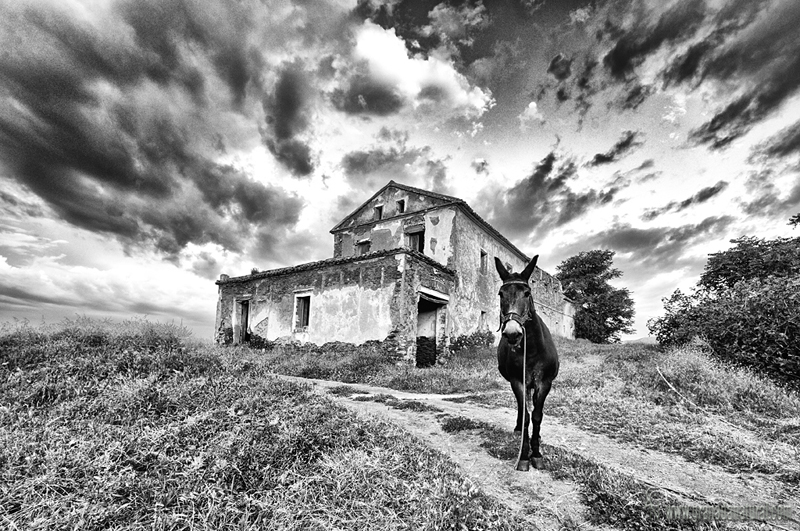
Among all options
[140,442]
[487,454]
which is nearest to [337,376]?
[487,454]

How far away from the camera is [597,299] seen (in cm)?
3391

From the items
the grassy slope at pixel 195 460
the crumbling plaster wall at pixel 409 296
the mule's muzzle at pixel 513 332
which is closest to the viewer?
the grassy slope at pixel 195 460

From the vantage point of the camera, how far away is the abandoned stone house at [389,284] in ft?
42.5

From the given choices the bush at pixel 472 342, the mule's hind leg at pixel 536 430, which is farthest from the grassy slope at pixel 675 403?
the bush at pixel 472 342

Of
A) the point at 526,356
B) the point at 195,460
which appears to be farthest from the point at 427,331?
the point at 195,460

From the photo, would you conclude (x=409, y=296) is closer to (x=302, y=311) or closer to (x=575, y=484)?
(x=302, y=311)

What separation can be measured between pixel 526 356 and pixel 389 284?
911 cm

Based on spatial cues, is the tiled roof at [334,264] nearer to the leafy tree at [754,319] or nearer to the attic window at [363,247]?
the attic window at [363,247]

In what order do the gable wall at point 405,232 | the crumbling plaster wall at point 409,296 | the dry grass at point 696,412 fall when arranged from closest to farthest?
the dry grass at point 696,412 < the crumbling plaster wall at point 409,296 < the gable wall at point 405,232

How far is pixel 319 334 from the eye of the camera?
14148 mm

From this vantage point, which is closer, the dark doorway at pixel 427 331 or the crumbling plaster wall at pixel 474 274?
the dark doorway at pixel 427 331

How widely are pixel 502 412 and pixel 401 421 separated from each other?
197 cm

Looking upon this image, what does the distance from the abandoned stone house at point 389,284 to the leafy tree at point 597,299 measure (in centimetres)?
1631

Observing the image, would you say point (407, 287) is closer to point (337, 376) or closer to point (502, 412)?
point (337, 376)
